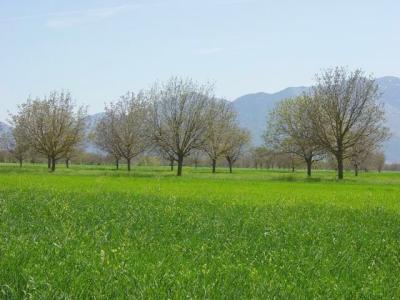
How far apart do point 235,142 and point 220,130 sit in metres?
12.5

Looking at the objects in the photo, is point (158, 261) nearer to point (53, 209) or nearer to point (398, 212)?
point (53, 209)

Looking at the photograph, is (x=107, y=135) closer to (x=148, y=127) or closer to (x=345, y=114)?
(x=148, y=127)

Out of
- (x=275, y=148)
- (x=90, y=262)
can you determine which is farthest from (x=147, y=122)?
(x=90, y=262)

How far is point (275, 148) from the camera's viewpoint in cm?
8906

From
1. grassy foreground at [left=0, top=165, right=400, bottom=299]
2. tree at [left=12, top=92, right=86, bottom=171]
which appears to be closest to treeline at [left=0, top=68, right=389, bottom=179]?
tree at [left=12, top=92, right=86, bottom=171]

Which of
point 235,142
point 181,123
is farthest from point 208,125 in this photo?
point 235,142

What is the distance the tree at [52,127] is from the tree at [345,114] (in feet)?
113

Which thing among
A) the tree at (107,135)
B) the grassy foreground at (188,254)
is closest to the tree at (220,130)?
the tree at (107,135)

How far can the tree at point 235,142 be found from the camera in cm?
9640

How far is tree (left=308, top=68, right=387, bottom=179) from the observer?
63688 mm

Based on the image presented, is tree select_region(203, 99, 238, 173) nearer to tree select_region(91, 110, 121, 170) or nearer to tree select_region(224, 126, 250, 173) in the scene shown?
tree select_region(224, 126, 250, 173)

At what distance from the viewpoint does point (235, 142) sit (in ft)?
335

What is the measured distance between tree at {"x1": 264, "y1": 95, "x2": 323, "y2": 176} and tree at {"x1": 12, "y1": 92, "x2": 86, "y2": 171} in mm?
31987

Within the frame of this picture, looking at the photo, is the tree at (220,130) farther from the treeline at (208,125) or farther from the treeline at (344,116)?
the treeline at (344,116)
